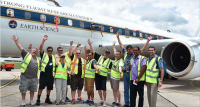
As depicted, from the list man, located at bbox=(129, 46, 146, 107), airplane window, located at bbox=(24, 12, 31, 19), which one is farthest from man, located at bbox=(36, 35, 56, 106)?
airplane window, located at bbox=(24, 12, 31, 19)

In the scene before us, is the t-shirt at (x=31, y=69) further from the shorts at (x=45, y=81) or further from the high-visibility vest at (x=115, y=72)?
the high-visibility vest at (x=115, y=72)

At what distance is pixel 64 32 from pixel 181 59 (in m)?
5.68

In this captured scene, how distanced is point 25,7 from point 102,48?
4.74 m

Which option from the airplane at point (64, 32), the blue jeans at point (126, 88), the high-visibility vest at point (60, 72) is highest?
Answer: the airplane at point (64, 32)

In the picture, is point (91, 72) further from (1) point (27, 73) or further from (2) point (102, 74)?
(1) point (27, 73)

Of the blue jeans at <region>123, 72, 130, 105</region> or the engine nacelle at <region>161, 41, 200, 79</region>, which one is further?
the engine nacelle at <region>161, 41, 200, 79</region>

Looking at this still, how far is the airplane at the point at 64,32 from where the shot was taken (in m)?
7.76

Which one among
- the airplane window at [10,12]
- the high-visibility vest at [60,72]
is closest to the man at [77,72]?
the high-visibility vest at [60,72]

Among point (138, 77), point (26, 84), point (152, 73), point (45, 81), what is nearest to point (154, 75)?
point (152, 73)

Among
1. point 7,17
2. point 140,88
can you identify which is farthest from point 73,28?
point 140,88

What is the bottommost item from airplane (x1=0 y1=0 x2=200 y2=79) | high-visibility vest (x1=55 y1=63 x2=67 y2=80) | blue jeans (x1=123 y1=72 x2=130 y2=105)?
blue jeans (x1=123 y1=72 x2=130 y2=105)

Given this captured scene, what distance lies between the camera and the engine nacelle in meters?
7.59

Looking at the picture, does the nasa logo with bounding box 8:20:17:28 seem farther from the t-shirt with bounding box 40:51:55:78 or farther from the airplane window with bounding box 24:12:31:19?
the t-shirt with bounding box 40:51:55:78

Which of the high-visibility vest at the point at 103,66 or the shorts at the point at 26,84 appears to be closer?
the shorts at the point at 26,84
